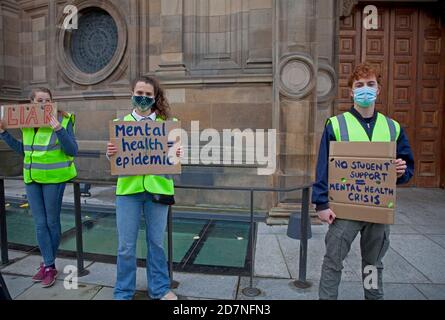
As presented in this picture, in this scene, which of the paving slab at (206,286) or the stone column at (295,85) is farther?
the stone column at (295,85)

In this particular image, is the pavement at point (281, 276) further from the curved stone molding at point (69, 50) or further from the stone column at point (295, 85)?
the curved stone molding at point (69, 50)

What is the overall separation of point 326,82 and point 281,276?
4.54 meters

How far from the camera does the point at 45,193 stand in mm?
3273

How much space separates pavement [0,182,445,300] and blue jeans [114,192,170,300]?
0.31 meters

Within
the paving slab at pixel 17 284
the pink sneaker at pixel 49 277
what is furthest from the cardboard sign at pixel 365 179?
the paving slab at pixel 17 284

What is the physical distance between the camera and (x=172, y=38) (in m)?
6.52

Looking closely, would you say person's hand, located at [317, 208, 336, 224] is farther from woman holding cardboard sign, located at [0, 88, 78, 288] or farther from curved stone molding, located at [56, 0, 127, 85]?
curved stone molding, located at [56, 0, 127, 85]

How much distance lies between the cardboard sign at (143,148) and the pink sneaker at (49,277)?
1606mm

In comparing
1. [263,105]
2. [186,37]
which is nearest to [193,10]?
[186,37]

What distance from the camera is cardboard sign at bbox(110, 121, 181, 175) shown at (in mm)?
2672

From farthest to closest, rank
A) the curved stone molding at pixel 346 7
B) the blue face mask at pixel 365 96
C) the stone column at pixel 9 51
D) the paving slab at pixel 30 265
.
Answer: the stone column at pixel 9 51 < the curved stone molding at pixel 346 7 < the paving slab at pixel 30 265 < the blue face mask at pixel 365 96

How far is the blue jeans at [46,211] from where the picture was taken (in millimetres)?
3281

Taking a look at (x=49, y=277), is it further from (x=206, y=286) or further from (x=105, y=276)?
(x=206, y=286)

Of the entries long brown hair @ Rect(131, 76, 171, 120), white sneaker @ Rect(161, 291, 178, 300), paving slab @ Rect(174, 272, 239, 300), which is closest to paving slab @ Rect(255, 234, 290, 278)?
paving slab @ Rect(174, 272, 239, 300)
